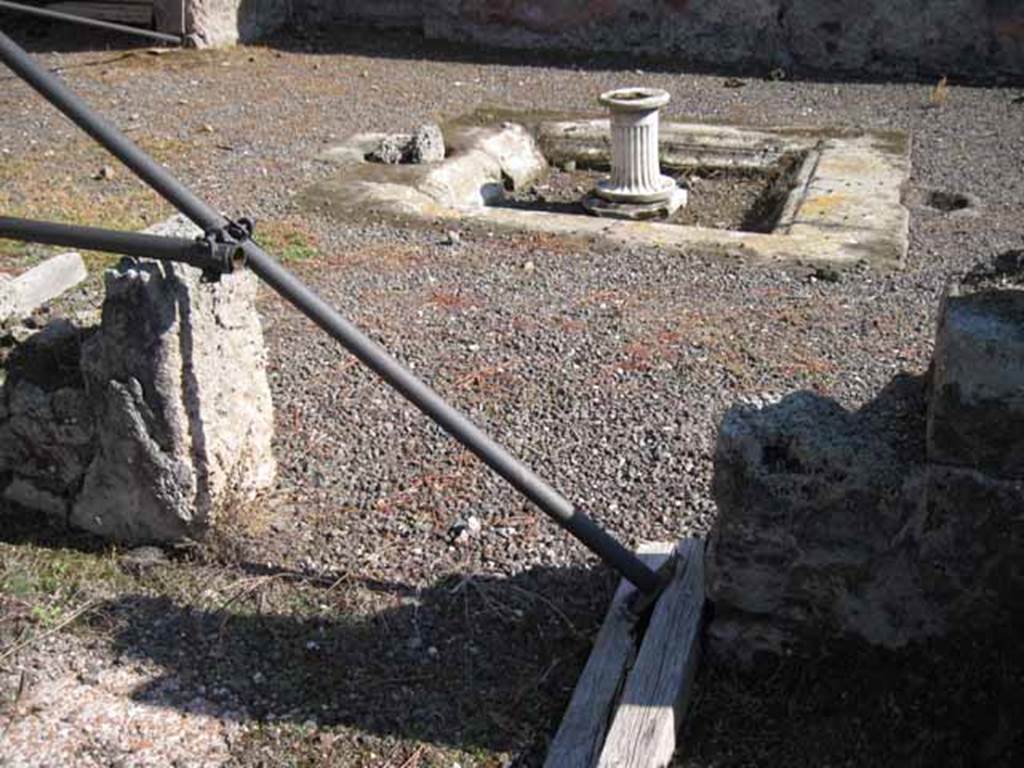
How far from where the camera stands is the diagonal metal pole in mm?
3326

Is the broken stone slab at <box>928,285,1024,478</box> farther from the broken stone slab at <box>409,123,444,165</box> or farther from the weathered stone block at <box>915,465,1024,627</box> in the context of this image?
the broken stone slab at <box>409,123,444,165</box>

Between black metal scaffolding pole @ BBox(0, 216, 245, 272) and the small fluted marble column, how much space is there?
498 centimetres

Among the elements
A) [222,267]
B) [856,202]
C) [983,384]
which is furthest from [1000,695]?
[856,202]

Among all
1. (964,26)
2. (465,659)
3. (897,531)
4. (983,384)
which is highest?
(964,26)

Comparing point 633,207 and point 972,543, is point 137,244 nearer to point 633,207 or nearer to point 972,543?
point 972,543

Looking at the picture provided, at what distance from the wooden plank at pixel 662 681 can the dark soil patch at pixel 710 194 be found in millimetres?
4648

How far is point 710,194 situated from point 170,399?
5594 millimetres

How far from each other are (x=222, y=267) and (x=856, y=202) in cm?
515

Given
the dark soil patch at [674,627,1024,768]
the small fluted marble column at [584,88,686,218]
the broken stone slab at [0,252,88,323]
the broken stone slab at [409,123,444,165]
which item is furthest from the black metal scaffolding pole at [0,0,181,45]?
the dark soil patch at [674,627,1024,768]

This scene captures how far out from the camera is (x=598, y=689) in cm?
326

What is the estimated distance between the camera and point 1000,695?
300 centimetres

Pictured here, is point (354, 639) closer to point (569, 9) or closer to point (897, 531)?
point (897, 531)

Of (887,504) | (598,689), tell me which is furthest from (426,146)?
(887,504)

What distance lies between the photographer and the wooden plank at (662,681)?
2992mm
